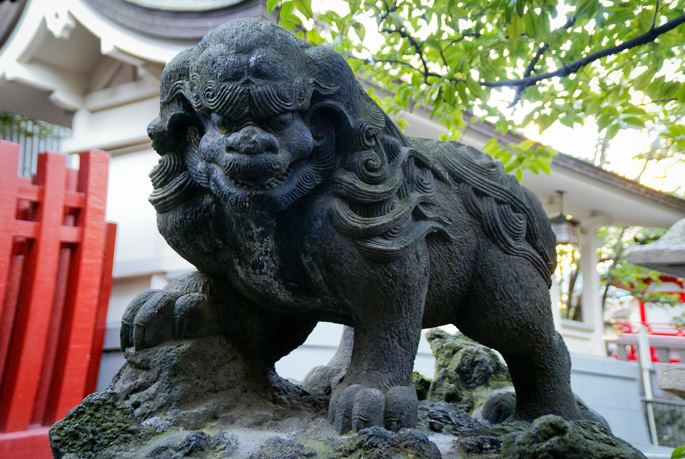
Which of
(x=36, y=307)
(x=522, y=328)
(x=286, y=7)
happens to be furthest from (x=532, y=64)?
(x=36, y=307)

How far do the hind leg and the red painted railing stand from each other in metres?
2.61

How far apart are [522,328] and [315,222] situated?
71cm

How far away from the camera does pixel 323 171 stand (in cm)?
133

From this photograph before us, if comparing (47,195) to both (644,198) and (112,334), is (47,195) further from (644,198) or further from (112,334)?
(644,198)

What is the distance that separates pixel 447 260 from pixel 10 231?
265 cm

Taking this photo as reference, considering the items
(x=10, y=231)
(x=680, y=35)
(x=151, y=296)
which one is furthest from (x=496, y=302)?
(x=10, y=231)

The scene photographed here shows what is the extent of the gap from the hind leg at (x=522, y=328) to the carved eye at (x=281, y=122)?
67cm

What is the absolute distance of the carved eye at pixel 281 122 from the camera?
4.05ft

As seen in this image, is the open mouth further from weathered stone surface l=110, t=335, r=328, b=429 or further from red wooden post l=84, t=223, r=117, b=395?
red wooden post l=84, t=223, r=117, b=395

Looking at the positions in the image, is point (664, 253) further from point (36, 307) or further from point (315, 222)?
point (36, 307)

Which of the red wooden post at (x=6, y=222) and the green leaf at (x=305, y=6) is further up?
the green leaf at (x=305, y=6)

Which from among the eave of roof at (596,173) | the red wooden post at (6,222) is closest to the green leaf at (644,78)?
the eave of roof at (596,173)

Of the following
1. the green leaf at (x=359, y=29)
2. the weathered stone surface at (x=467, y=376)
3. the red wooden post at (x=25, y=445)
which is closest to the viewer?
the weathered stone surface at (x=467, y=376)

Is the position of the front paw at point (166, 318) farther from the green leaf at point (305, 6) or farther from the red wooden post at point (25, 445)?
the red wooden post at point (25, 445)
